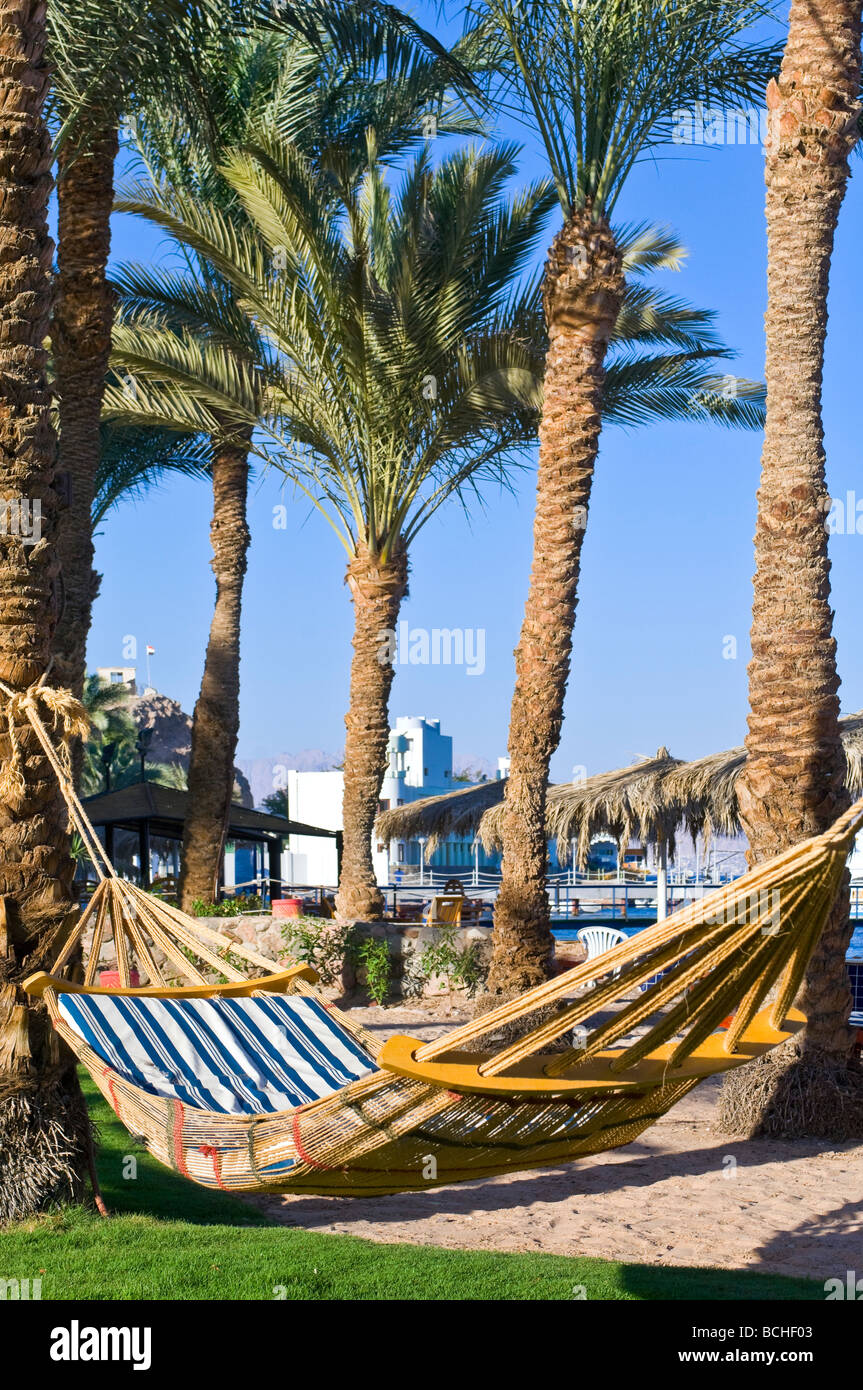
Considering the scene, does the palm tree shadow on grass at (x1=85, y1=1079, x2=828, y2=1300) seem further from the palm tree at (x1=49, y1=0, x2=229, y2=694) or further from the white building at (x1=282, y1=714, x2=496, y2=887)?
the white building at (x1=282, y1=714, x2=496, y2=887)

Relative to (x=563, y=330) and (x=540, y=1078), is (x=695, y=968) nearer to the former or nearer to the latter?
(x=540, y=1078)

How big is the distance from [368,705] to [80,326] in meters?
4.76

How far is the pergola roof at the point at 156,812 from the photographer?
15000mm

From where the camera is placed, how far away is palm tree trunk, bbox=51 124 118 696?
922 centimetres

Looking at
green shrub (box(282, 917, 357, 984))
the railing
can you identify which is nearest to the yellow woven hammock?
green shrub (box(282, 917, 357, 984))

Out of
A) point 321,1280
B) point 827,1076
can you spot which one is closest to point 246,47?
→ point 827,1076

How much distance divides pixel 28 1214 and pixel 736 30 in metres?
8.50

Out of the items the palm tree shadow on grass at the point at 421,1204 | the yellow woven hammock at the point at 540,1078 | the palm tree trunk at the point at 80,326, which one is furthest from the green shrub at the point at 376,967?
the yellow woven hammock at the point at 540,1078

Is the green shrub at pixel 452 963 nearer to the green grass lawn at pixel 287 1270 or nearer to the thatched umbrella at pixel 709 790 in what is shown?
the thatched umbrella at pixel 709 790

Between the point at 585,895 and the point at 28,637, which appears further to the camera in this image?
the point at 585,895

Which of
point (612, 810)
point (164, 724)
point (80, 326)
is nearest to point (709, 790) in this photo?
point (612, 810)

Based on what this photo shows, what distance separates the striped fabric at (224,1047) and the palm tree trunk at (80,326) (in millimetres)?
4769

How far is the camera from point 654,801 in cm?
1442

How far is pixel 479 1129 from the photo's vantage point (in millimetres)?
3820
